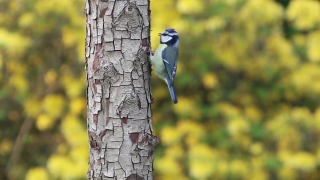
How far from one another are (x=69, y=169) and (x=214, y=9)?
1691 millimetres

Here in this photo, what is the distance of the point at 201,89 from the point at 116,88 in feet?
7.51

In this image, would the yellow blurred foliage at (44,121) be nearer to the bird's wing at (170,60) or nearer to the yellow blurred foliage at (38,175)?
the yellow blurred foliage at (38,175)

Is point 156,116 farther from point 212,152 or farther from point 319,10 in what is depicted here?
point 319,10

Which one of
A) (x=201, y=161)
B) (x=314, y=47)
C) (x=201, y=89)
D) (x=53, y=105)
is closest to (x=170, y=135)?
(x=201, y=161)

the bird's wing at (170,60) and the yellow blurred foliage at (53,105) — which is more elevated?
the bird's wing at (170,60)

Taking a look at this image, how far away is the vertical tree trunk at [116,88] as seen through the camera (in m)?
2.06

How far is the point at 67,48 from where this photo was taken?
4285 mm

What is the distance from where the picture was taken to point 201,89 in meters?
4.29

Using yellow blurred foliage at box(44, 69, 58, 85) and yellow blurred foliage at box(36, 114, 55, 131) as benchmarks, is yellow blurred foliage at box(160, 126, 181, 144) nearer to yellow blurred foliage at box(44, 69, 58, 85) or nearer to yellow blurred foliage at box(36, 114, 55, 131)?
yellow blurred foliage at box(36, 114, 55, 131)

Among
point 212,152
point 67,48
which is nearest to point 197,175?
point 212,152

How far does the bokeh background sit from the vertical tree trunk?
1.55m

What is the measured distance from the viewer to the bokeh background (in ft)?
12.8

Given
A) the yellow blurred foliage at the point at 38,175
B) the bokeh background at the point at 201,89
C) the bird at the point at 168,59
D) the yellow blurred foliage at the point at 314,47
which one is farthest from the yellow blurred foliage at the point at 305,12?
the yellow blurred foliage at the point at 38,175

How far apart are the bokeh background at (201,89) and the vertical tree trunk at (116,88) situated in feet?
5.09
